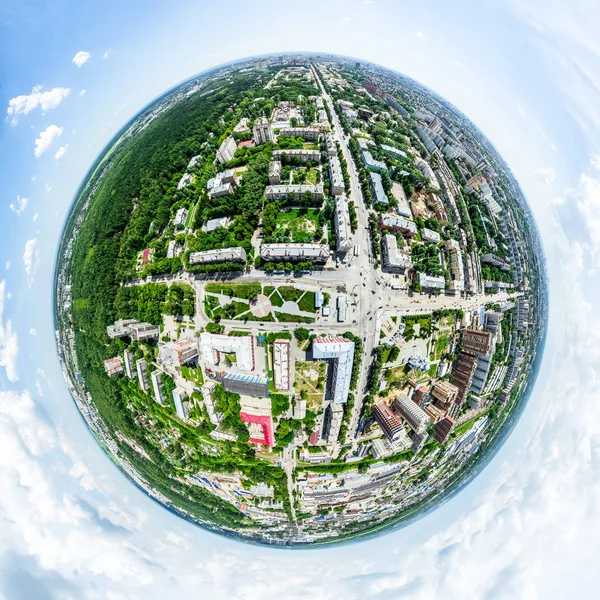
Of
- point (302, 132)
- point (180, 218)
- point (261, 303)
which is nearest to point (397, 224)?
point (261, 303)

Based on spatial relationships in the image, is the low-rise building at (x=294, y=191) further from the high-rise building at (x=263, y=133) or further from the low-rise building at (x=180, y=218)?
the low-rise building at (x=180, y=218)

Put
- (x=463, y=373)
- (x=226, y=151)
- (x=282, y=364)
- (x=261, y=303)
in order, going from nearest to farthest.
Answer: (x=282, y=364) < (x=261, y=303) < (x=463, y=373) < (x=226, y=151)

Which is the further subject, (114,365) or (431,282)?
(114,365)

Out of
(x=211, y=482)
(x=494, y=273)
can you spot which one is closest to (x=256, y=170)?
(x=494, y=273)

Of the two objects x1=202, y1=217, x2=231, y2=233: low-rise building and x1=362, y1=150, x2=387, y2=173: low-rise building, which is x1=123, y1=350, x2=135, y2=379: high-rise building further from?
x1=362, y1=150, x2=387, y2=173: low-rise building

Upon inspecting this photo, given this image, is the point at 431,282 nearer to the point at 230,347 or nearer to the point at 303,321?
the point at 303,321

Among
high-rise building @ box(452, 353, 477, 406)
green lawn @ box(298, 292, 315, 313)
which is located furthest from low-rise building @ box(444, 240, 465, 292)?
green lawn @ box(298, 292, 315, 313)

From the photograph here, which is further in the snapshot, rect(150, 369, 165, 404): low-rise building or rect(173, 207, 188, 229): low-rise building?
rect(173, 207, 188, 229): low-rise building
